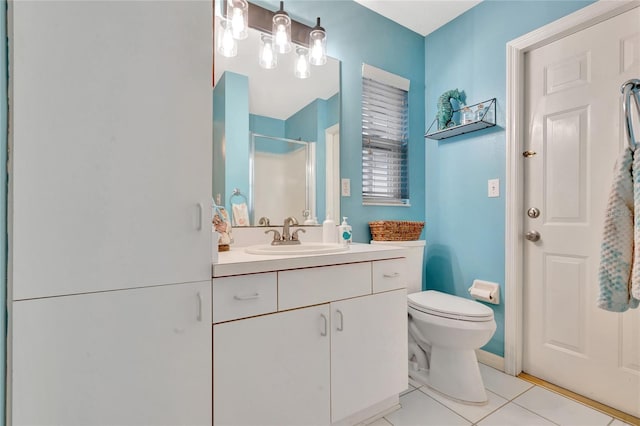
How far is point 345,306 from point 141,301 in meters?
0.78

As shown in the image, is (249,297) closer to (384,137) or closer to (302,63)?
(302,63)

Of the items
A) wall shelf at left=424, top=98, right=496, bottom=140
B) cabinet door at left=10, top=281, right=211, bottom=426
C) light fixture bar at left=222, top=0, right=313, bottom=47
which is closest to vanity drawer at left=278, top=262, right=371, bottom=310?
cabinet door at left=10, top=281, right=211, bottom=426

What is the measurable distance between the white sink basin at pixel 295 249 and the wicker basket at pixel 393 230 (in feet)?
1.72

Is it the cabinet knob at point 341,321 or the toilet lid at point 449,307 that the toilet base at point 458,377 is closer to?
the toilet lid at point 449,307

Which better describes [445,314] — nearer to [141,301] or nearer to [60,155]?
[141,301]

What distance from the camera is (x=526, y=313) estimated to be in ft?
5.92

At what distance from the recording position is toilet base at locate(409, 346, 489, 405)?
1.53 meters

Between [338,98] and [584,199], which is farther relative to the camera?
[338,98]

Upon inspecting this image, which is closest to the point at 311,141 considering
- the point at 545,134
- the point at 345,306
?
the point at 345,306

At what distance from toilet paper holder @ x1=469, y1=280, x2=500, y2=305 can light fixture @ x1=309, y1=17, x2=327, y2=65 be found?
1.79 m

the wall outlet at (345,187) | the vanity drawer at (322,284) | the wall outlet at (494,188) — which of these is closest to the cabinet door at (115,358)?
the vanity drawer at (322,284)

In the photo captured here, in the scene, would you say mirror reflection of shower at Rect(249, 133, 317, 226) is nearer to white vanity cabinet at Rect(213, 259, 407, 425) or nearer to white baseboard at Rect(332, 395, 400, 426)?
white vanity cabinet at Rect(213, 259, 407, 425)

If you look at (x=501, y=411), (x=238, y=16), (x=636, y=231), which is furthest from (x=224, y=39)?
(x=501, y=411)

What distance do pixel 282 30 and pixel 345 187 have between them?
0.99 meters
